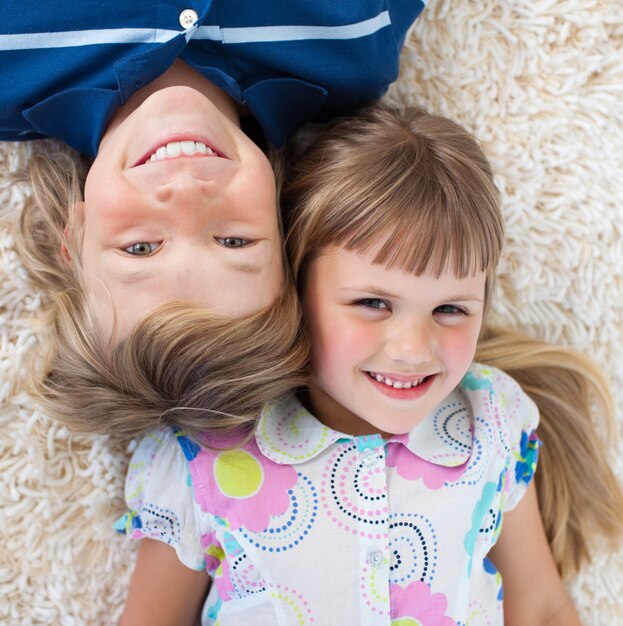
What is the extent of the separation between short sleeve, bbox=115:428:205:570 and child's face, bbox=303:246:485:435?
0.25 meters

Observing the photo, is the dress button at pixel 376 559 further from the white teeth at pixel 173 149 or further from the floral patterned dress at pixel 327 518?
the white teeth at pixel 173 149

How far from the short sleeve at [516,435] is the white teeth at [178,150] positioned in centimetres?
58

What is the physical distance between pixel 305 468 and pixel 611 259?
64 cm

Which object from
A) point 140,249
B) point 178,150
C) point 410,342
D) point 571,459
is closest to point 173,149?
point 178,150

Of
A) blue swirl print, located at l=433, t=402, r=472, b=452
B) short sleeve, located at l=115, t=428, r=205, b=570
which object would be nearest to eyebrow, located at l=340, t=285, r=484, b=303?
blue swirl print, located at l=433, t=402, r=472, b=452

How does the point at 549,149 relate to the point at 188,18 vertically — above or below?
below

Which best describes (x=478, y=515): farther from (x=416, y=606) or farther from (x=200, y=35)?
(x=200, y=35)

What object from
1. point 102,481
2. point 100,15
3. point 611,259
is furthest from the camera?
point 611,259

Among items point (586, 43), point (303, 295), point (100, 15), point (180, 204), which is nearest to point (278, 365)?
point (303, 295)

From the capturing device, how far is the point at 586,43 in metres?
1.38

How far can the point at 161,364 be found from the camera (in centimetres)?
106

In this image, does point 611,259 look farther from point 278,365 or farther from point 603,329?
point 278,365

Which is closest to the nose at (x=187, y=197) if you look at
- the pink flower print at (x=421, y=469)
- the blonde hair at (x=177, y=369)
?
the blonde hair at (x=177, y=369)

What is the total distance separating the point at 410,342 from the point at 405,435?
18cm
